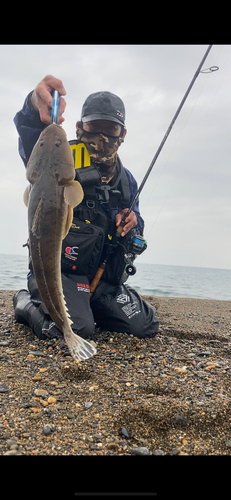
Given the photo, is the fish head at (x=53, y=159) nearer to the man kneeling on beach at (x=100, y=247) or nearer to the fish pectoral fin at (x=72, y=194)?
the fish pectoral fin at (x=72, y=194)

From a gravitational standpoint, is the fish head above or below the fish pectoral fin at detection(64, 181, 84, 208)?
above

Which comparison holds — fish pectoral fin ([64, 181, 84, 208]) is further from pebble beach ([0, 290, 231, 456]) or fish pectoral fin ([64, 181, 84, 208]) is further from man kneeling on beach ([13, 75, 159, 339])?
man kneeling on beach ([13, 75, 159, 339])

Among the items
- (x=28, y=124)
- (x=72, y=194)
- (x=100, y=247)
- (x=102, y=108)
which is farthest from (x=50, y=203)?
(x=102, y=108)

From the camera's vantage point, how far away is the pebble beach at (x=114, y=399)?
253 centimetres

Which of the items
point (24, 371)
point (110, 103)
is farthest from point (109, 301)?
point (110, 103)

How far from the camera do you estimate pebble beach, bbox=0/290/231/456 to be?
8.30ft

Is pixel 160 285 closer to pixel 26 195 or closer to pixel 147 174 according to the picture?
pixel 147 174

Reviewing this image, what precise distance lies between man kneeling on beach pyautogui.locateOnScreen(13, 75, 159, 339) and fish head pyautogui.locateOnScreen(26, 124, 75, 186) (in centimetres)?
172

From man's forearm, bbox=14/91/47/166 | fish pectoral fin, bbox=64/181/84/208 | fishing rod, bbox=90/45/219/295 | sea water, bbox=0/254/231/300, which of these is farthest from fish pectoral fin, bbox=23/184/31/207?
sea water, bbox=0/254/231/300

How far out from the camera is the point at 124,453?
243cm
